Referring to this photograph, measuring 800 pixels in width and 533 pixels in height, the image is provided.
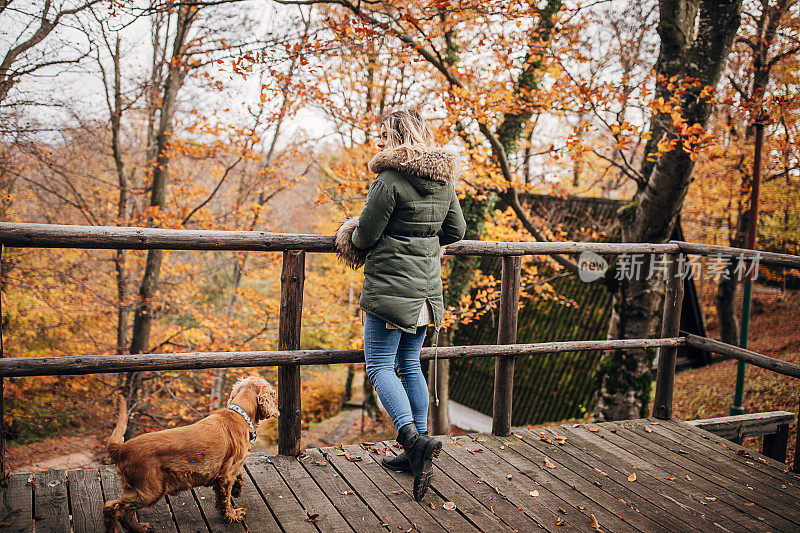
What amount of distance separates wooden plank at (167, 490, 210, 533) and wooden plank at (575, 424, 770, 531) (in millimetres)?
2585

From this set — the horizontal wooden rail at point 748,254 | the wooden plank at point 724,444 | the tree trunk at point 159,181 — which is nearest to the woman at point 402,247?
the horizontal wooden rail at point 748,254

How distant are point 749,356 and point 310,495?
3.21 m

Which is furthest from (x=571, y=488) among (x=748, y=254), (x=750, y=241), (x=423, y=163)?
(x=750, y=241)

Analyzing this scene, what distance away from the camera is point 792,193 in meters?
12.9

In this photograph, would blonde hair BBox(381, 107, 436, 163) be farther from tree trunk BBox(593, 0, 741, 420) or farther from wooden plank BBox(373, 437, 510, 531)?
→ tree trunk BBox(593, 0, 741, 420)

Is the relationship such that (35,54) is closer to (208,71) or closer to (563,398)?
→ (208,71)

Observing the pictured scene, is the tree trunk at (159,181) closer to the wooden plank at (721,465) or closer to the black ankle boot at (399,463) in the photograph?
the black ankle boot at (399,463)

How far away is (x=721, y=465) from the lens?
3820 mm

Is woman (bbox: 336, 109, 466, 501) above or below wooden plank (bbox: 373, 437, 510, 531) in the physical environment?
above

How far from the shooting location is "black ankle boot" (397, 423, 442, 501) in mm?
2943

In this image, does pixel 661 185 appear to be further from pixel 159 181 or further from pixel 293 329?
pixel 159 181

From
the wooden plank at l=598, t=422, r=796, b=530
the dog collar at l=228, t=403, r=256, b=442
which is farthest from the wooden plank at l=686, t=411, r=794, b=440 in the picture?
the dog collar at l=228, t=403, r=256, b=442

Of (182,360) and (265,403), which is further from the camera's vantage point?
(182,360)

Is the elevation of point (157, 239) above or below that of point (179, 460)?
above
